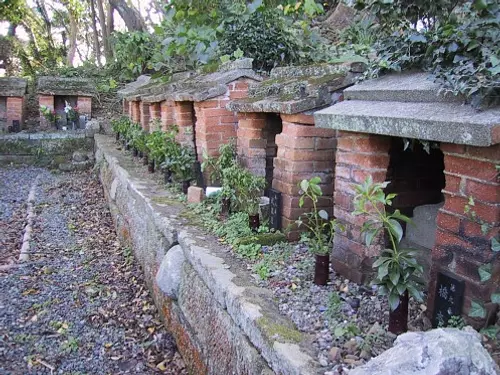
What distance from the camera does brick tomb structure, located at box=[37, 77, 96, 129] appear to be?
12867 millimetres

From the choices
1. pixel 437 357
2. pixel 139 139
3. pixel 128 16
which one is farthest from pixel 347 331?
pixel 128 16

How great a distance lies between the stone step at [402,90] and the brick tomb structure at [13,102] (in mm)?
11714

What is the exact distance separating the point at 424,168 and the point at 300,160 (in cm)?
90

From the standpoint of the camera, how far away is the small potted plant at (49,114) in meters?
12.7

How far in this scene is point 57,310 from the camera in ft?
14.2

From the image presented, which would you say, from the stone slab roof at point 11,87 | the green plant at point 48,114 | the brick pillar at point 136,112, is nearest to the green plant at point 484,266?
the brick pillar at point 136,112

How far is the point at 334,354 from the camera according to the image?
207 centimetres

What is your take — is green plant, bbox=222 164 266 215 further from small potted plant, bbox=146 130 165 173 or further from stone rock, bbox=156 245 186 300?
small potted plant, bbox=146 130 165 173

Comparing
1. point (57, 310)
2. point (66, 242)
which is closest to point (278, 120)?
point (57, 310)

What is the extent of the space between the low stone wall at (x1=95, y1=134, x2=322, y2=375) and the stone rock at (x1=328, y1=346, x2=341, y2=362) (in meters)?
0.08

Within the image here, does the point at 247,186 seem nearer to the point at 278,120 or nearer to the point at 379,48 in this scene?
the point at 278,120

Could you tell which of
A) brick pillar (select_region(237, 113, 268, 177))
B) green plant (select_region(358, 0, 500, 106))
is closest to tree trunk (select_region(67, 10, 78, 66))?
brick pillar (select_region(237, 113, 268, 177))

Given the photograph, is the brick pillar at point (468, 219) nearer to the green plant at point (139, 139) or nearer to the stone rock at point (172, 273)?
the stone rock at point (172, 273)

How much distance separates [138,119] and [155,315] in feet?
22.9
